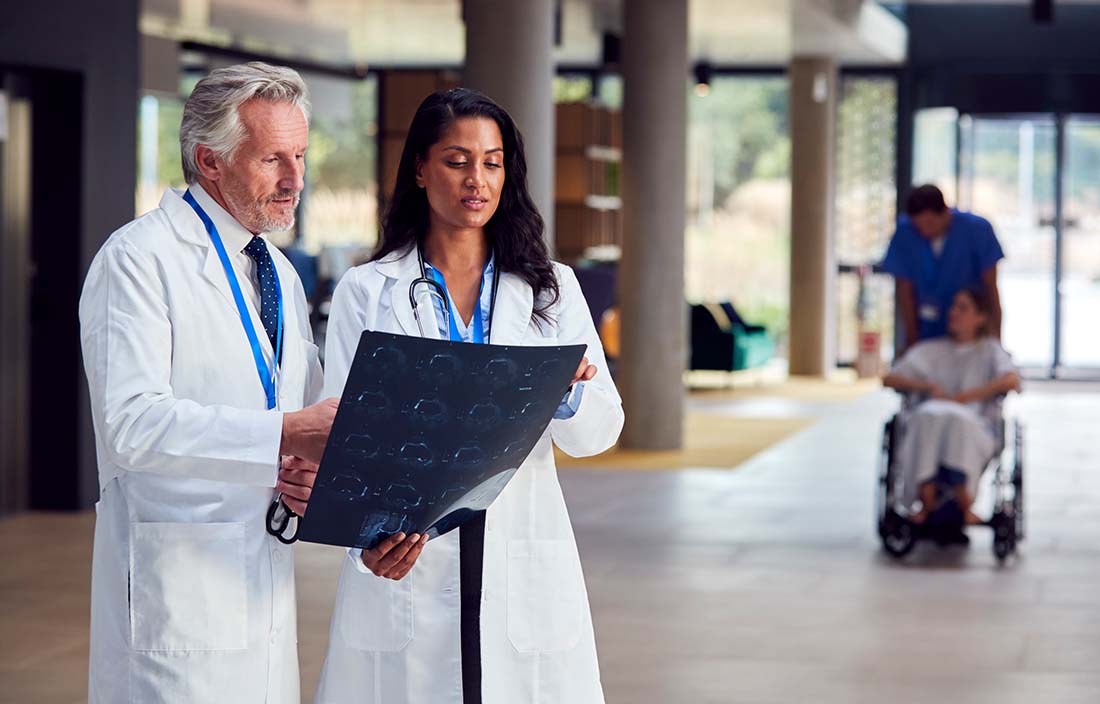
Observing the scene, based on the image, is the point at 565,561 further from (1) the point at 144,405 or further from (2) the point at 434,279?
(1) the point at 144,405

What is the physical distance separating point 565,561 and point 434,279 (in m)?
0.49

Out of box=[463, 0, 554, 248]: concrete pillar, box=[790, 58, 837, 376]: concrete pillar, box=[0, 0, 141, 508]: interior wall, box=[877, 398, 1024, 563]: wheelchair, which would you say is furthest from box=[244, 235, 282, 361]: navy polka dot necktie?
box=[790, 58, 837, 376]: concrete pillar

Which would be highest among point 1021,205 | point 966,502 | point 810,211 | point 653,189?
point 1021,205

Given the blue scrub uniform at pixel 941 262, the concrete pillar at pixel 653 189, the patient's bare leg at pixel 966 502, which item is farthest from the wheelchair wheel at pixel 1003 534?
the concrete pillar at pixel 653 189

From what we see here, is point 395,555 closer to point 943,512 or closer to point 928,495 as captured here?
point 928,495

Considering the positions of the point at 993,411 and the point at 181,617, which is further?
the point at 993,411

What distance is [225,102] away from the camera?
7.97 feet

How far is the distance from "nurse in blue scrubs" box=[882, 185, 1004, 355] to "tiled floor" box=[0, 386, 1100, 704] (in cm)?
114

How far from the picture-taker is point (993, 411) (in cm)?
785

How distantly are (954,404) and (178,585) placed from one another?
5925mm

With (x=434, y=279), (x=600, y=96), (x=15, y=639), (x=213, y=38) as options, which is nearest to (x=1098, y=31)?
(x=600, y=96)

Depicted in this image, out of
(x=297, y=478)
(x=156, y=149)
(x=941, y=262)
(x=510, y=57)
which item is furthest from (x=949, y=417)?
(x=156, y=149)

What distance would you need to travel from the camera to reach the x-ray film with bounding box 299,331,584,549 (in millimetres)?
2111

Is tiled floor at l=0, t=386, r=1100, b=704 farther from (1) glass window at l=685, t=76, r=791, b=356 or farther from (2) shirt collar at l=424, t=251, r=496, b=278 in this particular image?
(1) glass window at l=685, t=76, r=791, b=356
